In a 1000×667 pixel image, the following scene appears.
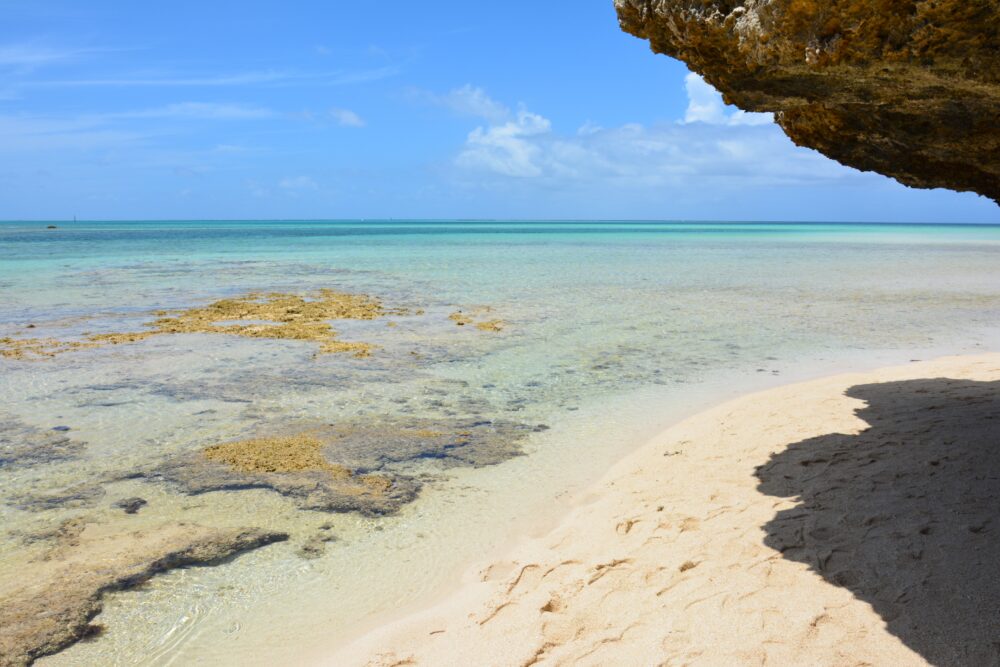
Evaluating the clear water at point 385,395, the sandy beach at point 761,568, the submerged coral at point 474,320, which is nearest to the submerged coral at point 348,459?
the clear water at point 385,395

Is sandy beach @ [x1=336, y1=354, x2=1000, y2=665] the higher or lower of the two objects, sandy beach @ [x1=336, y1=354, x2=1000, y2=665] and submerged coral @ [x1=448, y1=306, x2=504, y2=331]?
the lower

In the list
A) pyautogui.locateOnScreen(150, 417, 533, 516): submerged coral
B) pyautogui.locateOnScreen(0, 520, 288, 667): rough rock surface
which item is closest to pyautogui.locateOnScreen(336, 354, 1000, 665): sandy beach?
pyautogui.locateOnScreen(150, 417, 533, 516): submerged coral

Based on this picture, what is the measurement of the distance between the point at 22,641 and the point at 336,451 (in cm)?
328

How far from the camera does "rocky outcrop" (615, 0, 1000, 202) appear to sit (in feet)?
10.6

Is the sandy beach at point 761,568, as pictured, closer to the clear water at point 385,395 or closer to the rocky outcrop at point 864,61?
the clear water at point 385,395

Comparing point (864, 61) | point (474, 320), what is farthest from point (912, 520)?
point (474, 320)

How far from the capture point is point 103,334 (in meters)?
13.3

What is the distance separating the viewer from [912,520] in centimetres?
436

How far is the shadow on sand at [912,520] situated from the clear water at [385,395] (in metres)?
2.01

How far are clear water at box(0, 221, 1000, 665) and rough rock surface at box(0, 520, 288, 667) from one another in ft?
0.52

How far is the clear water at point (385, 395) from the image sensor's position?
4.42m

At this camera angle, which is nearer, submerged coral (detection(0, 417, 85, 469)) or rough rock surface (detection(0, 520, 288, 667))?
rough rock surface (detection(0, 520, 288, 667))

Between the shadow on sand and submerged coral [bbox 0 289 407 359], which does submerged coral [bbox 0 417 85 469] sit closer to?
submerged coral [bbox 0 289 407 359]

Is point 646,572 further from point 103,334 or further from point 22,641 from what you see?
point 103,334
